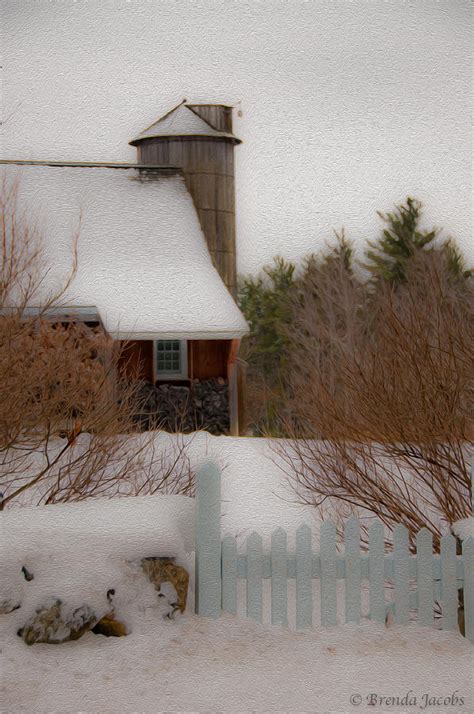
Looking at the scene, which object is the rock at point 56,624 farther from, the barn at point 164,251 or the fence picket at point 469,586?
the barn at point 164,251

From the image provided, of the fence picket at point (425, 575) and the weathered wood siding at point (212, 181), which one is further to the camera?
the weathered wood siding at point (212, 181)

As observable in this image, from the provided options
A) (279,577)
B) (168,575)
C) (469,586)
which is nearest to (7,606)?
(168,575)

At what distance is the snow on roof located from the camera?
15984 millimetres

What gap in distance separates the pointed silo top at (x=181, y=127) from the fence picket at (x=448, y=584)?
15.3 m

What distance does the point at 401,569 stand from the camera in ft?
20.0

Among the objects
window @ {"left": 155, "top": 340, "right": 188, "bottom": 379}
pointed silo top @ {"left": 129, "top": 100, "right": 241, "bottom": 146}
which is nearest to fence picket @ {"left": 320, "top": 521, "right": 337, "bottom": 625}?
window @ {"left": 155, "top": 340, "right": 188, "bottom": 379}

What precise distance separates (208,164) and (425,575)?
49.8ft

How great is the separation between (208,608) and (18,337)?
3180 millimetres

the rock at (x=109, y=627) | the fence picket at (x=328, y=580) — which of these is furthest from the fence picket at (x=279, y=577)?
the rock at (x=109, y=627)

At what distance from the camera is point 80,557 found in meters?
5.57

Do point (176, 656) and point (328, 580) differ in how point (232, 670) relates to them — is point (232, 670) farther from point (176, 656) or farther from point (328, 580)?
point (328, 580)

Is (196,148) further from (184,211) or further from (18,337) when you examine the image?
(18,337)

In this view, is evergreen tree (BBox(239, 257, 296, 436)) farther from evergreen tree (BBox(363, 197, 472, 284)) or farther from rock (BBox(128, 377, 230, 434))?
rock (BBox(128, 377, 230, 434))

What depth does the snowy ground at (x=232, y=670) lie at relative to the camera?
16.3 ft
